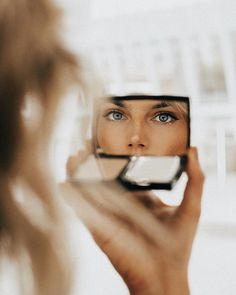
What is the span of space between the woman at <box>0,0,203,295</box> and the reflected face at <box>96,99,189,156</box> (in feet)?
0.28

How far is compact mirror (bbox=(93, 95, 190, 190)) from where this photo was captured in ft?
3.00

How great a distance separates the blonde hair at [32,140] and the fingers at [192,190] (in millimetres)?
289

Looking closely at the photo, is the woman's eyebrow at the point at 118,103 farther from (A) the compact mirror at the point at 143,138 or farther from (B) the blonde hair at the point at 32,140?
(B) the blonde hair at the point at 32,140

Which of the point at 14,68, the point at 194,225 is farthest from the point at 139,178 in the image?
the point at 14,68

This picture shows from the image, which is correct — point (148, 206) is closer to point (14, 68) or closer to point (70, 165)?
point (70, 165)

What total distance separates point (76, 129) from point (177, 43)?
30cm

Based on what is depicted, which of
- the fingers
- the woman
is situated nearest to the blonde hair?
the woman

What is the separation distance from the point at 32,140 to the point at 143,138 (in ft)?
0.89

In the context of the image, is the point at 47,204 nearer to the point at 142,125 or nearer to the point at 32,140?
the point at 32,140

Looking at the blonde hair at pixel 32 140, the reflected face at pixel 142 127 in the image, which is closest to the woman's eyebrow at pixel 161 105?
the reflected face at pixel 142 127

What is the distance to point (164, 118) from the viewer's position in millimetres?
920

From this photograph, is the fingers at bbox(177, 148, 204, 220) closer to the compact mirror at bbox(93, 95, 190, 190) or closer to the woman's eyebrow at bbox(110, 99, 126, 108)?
the compact mirror at bbox(93, 95, 190, 190)

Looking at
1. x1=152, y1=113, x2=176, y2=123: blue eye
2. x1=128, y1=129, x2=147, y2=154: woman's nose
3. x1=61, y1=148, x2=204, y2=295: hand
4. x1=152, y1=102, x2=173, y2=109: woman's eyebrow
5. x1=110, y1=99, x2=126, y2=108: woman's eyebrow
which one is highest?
x1=110, y1=99, x2=126, y2=108: woman's eyebrow

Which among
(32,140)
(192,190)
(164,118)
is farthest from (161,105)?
(32,140)
